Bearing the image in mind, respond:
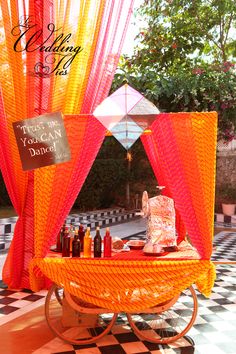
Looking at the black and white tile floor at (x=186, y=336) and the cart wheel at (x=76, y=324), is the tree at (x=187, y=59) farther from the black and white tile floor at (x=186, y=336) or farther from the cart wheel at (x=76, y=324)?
the cart wheel at (x=76, y=324)

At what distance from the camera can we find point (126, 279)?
2779 mm

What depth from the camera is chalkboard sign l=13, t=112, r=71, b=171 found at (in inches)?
116

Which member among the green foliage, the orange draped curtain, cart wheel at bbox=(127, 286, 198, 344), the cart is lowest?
cart wheel at bbox=(127, 286, 198, 344)

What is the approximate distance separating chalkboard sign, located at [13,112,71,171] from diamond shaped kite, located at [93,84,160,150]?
1.02 ft

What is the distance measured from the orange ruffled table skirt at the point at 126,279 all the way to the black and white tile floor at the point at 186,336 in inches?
14.2

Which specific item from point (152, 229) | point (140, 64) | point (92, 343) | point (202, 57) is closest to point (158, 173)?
point (152, 229)

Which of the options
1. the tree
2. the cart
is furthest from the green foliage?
the cart

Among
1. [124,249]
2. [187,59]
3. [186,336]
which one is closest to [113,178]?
[187,59]

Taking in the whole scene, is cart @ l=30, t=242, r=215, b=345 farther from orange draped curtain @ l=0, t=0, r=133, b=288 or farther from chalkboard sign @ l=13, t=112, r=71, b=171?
orange draped curtain @ l=0, t=0, r=133, b=288

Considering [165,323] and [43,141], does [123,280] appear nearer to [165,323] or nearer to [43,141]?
[165,323]

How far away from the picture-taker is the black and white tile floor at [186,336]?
2.84m

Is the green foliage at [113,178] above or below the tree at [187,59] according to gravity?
below

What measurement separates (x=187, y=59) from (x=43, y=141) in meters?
8.29

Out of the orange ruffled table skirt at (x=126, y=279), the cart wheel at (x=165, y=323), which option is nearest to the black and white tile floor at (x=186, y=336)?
the cart wheel at (x=165, y=323)
